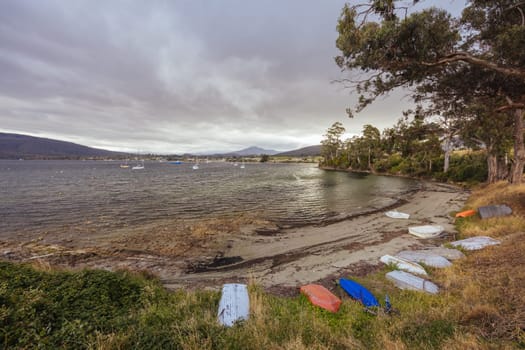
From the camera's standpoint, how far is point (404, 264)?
7289 millimetres

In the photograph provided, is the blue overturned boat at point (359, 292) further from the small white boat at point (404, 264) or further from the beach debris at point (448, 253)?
the beach debris at point (448, 253)

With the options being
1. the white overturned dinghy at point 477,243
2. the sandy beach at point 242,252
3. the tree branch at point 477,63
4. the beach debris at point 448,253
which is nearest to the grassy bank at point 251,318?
the beach debris at point 448,253

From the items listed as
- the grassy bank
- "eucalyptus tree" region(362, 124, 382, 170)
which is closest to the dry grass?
the grassy bank

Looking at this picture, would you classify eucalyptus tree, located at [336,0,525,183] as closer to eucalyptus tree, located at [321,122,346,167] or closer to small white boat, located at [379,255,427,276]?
small white boat, located at [379,255,427,276]

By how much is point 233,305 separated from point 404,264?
6424 millimetres

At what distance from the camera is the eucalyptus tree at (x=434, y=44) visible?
628 centimetres

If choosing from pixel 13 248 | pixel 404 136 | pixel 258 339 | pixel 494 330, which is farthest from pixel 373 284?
pixel 13 248

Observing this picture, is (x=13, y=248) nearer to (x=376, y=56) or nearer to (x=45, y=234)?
(x=45, y=234)

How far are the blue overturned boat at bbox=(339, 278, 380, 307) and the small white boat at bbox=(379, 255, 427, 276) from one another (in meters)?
2.32

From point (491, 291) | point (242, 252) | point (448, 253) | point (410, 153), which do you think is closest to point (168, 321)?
point (242, 252)

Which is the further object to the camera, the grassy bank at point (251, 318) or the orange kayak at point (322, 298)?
the orange kayak at point (322, 298)

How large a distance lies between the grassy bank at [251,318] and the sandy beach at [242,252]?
193 centimetres

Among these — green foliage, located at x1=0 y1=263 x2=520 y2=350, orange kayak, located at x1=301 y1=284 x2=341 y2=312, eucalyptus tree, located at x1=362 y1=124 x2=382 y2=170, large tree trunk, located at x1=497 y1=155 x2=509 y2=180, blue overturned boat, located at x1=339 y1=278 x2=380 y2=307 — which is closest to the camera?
green foliage, located at x1=0 y1=263 x2=520 y2=350

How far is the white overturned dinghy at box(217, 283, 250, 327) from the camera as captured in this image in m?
4.25
